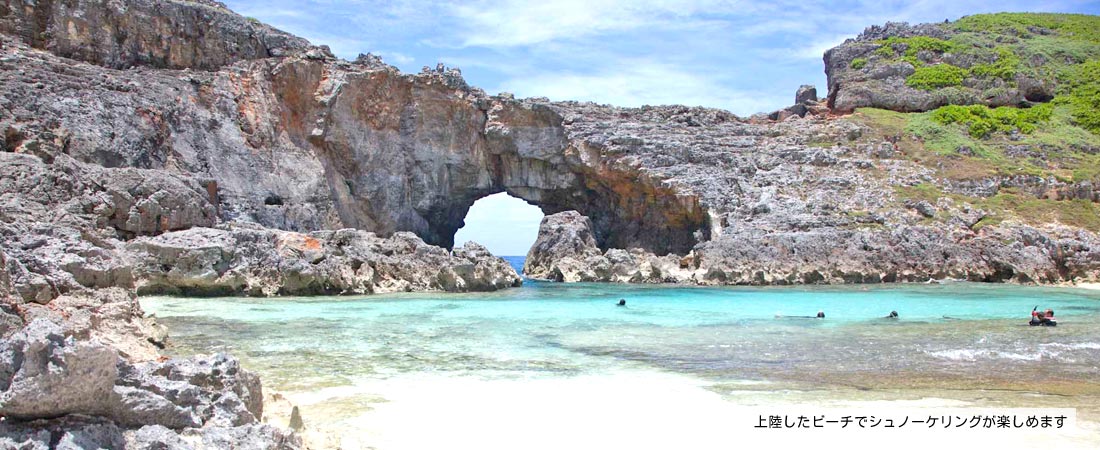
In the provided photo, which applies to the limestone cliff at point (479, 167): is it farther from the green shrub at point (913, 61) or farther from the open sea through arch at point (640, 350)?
the open sea through arch at point (640, 350)

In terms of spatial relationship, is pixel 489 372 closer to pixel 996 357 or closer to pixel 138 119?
pixel 996 357

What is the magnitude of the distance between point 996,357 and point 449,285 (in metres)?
20.7

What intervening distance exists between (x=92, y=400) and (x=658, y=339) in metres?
11.5

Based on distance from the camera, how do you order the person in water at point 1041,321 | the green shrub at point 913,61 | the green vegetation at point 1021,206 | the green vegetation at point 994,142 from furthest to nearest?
the green shrub at point 913,61, the green vegetation at point 994,142, the green vegetation at point 1021,206, the person in water at point 1041,321

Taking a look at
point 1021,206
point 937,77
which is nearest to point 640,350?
point 1021,206

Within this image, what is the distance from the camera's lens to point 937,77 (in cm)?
5356

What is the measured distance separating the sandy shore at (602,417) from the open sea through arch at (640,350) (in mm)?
75

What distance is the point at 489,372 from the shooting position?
10477mm

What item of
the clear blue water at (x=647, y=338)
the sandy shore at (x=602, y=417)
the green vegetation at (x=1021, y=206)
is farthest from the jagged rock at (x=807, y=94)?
the sandy shore at (x=602, y=417)

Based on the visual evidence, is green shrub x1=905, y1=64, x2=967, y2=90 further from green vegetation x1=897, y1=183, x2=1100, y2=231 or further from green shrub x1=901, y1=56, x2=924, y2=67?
green vegetation x1=897, y1=183, x2=1100, y2=231

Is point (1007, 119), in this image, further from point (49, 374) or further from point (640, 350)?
point (49, 374)

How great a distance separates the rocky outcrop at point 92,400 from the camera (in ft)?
13.2

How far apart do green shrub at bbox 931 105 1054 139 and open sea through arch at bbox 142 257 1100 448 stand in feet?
97.2

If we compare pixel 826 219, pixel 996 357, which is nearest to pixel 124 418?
pixel 996 357
